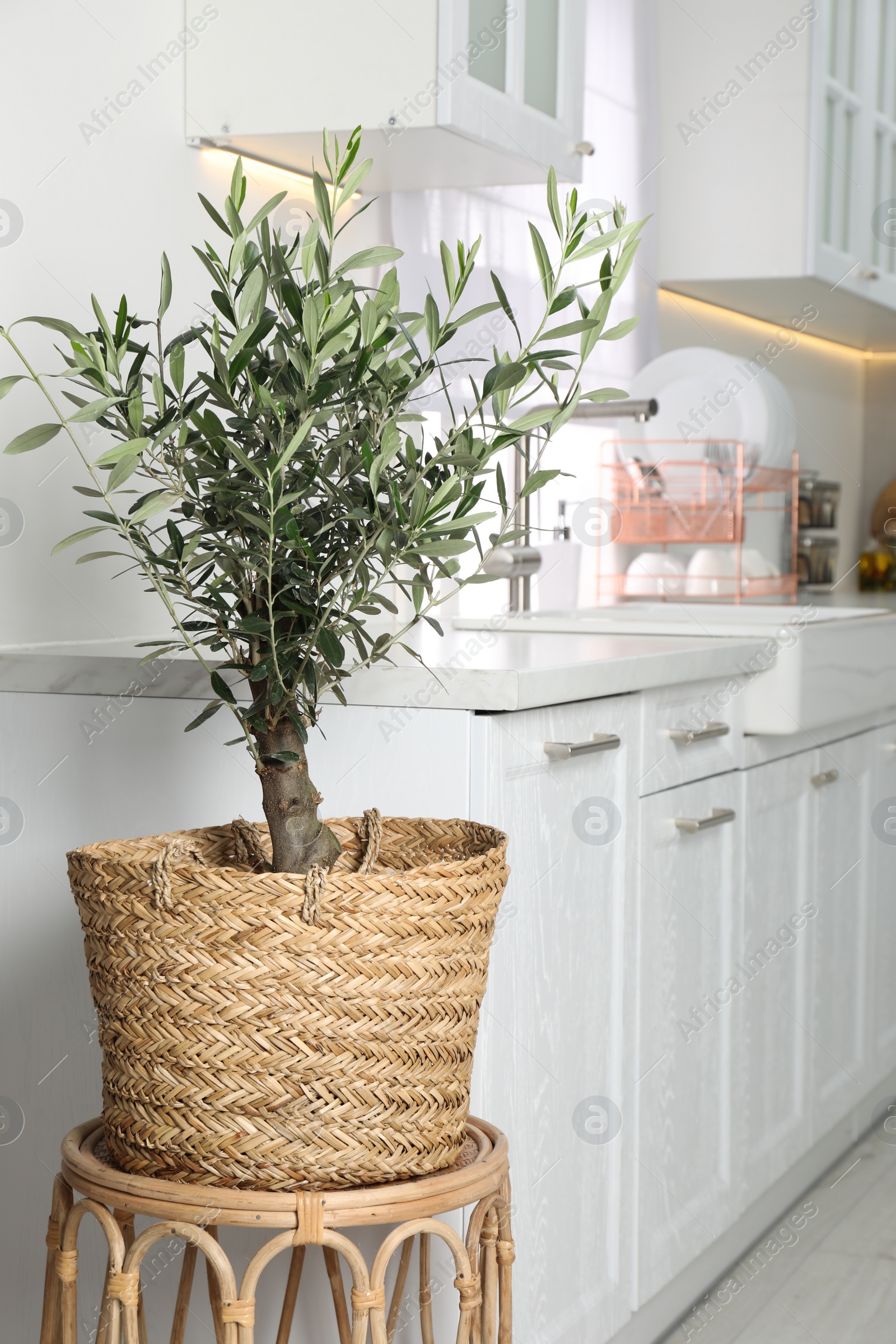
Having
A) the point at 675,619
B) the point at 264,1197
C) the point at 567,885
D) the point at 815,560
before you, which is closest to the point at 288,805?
the point at 264,1197

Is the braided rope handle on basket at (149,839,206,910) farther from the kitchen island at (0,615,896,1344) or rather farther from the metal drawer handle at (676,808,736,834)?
the metal drawer handle at (676,808,736,834)

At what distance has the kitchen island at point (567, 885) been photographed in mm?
1343

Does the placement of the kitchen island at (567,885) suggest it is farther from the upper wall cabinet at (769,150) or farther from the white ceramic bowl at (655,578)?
the upper wall cabinet at (769,150)

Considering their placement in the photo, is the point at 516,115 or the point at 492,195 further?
the point at 492,195

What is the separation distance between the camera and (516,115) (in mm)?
1865

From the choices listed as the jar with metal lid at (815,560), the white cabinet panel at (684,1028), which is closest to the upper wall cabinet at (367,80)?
the white cabinet panel at (684,1028)

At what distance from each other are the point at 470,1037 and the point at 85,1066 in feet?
1.95

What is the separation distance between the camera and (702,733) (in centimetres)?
176

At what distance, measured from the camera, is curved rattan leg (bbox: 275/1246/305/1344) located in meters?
1.26

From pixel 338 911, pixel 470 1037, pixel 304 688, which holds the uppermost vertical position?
pixel 304 688

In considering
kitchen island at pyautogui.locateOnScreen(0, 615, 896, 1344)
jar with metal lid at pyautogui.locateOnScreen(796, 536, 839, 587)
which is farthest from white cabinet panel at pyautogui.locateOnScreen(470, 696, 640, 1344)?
jar with metal lid at pyautogui.locateOnScreen(796, 536, 839, 587)

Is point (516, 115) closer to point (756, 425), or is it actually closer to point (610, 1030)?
point (610, 1030)

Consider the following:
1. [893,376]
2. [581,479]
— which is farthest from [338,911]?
[893,376]

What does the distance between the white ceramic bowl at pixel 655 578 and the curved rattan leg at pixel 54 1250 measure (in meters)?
2.19
